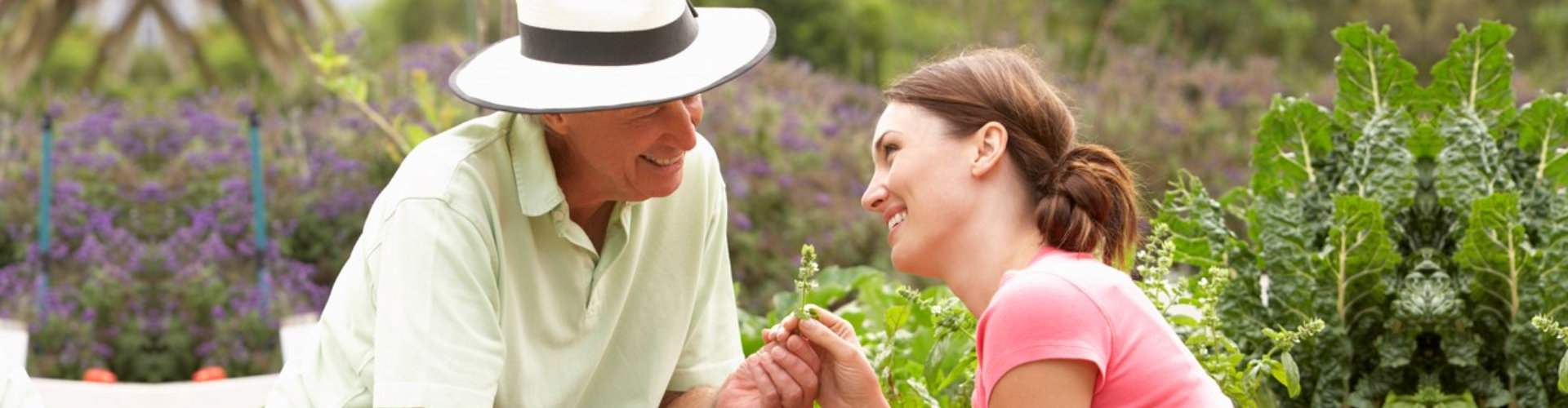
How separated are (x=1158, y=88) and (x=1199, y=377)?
20.5 feet

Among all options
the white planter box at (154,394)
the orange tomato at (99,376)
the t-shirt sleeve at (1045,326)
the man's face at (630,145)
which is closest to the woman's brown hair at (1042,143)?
the t-shirt sleeve at (1045,326)

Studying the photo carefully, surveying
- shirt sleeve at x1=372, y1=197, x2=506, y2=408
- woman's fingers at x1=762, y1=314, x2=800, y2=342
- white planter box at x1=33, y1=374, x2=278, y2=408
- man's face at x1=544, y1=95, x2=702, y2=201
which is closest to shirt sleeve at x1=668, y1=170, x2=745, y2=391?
woman's fingers at x1=762, y1=314, x2=800, y2=342

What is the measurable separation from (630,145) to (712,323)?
67cm

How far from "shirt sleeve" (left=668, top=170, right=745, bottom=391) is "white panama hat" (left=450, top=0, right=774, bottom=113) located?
47 cm

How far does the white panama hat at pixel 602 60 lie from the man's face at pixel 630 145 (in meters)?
0.05

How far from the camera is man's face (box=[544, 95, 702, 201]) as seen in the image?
7.82 feet

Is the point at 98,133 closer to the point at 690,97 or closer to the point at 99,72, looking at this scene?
the point at 99,72

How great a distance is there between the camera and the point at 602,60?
241cm

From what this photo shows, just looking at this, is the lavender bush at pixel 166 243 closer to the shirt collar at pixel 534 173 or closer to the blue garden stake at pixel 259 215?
the blue garden stake at pixel 259 215

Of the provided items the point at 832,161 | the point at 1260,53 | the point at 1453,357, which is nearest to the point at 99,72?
the point at 832,161

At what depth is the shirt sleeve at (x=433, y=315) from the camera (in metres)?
2.23

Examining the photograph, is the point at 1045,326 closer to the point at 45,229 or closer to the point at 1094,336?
the point at 1094,336

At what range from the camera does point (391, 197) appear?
92.3 inches

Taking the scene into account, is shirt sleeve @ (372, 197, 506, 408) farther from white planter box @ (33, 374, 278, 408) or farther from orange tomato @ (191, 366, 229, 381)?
orange tomato @ (191, 366, 229, 381)
